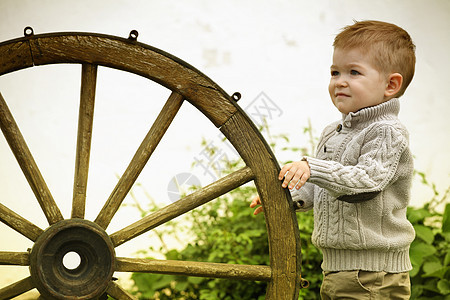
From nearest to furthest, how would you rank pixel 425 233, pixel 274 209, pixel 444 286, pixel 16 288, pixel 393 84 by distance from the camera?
pixel 16 288 < pixel 274 209 < pixel 393 84 < pixel 444 286 < pixel 425 233

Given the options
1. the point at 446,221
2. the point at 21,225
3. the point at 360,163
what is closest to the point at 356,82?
the point at 360,163

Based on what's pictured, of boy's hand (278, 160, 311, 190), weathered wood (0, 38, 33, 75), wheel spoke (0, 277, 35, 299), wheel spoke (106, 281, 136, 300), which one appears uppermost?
weathered wood (0, 38, 33, 75)

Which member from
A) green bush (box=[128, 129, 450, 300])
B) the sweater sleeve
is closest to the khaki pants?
the sweater sleeve

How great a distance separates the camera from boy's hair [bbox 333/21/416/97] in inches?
62.6

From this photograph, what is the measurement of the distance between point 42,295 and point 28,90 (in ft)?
5.72

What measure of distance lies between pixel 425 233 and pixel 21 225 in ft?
6.68

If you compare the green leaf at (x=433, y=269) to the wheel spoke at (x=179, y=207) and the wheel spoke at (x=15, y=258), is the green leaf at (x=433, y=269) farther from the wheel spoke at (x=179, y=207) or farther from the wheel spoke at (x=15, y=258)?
the wheel spoke at (x=15, y=258)

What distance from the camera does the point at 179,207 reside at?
1.50m

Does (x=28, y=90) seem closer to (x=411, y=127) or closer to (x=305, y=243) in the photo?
(x=305, y=243)

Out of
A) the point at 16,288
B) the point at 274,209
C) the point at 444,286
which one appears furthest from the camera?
the point at 444,286

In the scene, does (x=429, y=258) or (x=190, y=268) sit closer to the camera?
(x=190, y=268)

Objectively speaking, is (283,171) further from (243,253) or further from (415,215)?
(415,215)

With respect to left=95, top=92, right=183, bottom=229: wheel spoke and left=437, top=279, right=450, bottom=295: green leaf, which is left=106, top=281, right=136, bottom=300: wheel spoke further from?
left=437, top=279, right=450, bottom=295: green leaf

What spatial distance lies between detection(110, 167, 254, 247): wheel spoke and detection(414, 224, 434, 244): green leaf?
1546mm
